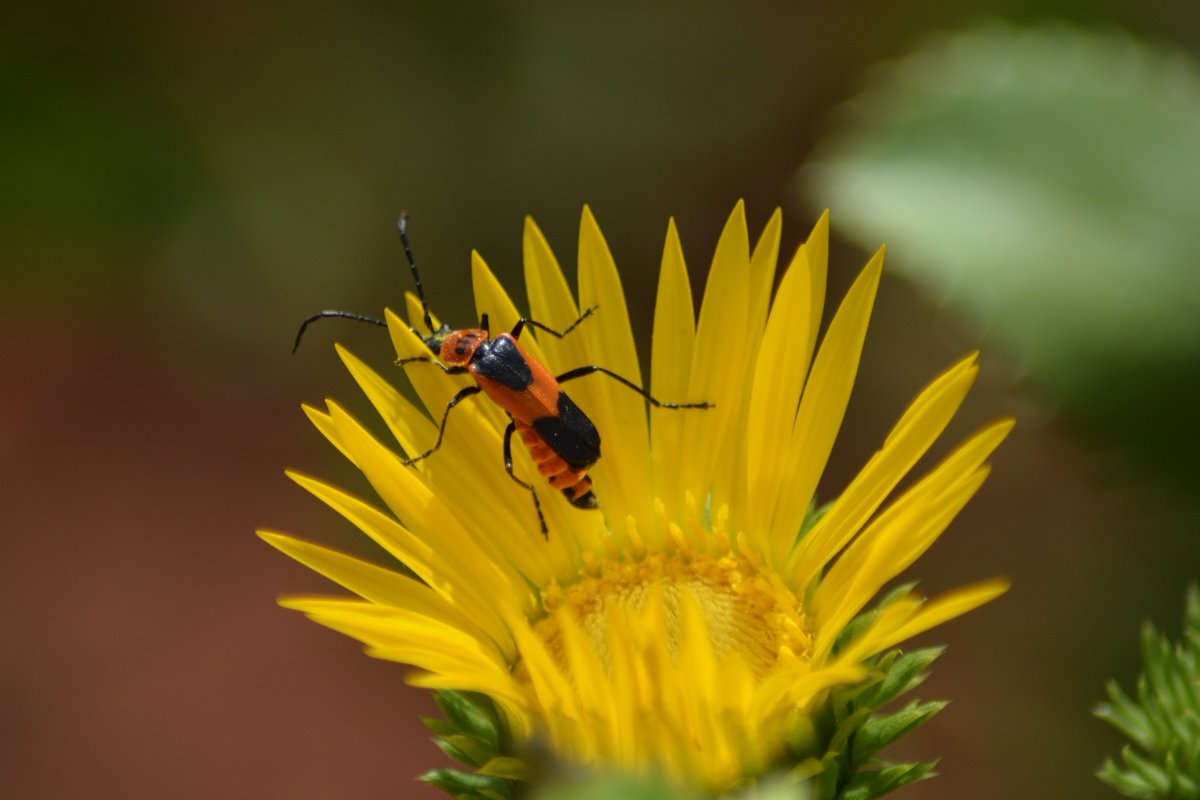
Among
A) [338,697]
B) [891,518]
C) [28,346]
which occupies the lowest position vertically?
[891,518]

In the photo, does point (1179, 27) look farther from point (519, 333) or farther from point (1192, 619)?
point (519, 333)

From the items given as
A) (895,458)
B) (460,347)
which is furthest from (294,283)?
(895,458)

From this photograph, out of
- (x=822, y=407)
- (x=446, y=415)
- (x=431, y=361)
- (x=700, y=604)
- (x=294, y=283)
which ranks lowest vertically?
(x=700, y=604)

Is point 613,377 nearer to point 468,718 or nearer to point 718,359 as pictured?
point 718,359

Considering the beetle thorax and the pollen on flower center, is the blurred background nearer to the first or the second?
the pollen on flower center

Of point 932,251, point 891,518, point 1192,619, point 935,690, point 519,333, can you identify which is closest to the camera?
point 891,518

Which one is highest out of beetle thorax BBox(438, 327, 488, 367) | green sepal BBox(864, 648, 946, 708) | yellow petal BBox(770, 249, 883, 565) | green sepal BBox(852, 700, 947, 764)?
beetle thorax BBox(438, 327, 488, 367)

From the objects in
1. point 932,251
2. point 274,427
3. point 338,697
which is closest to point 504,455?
point 932,251

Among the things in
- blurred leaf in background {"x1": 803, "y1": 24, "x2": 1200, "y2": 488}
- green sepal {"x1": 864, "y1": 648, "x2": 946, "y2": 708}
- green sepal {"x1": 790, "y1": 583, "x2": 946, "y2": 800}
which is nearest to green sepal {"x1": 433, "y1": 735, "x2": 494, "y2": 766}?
green sepal {"x1": 790, "y1": 583, "x2": 946, "y2": 800}
